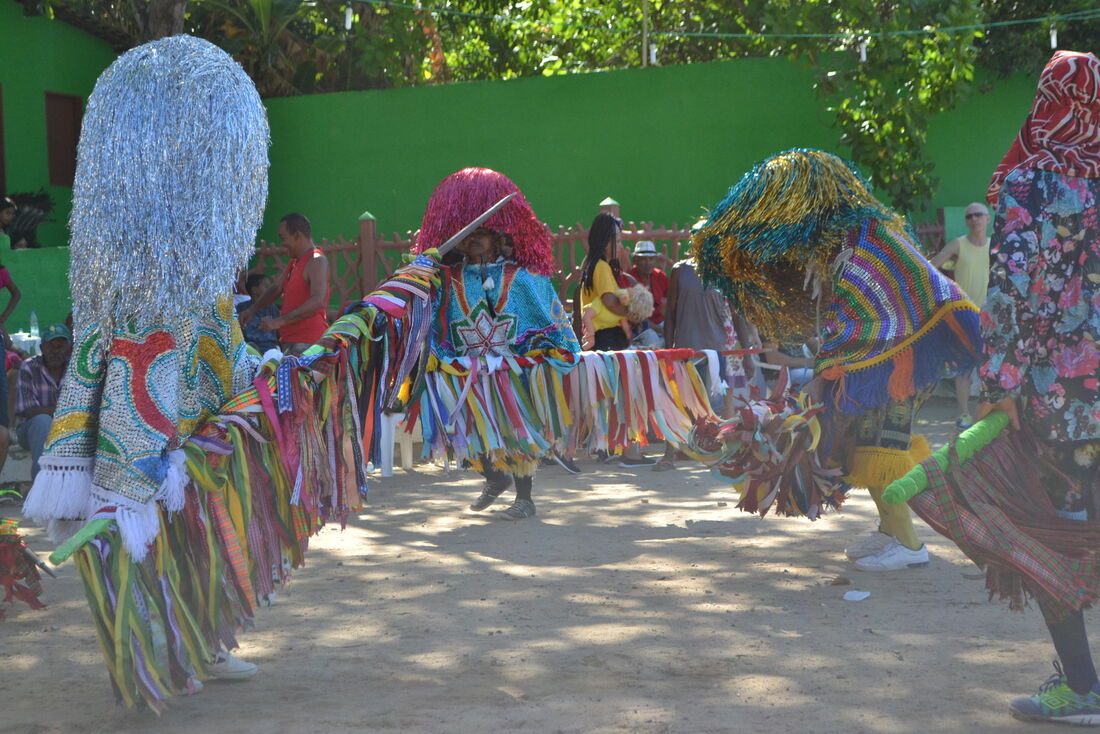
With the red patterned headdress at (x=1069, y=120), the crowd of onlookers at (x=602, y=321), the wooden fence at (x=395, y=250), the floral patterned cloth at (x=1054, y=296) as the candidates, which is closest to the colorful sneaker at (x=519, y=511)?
the crowd of onlookers at (x=602, y=321)

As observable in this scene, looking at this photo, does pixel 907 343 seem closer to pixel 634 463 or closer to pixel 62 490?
pixel 62 490

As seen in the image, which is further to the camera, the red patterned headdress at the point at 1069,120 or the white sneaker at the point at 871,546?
the white sneaker at the point at 871,546

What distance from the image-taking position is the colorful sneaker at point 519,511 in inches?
289

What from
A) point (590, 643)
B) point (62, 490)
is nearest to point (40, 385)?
point (62, 490)

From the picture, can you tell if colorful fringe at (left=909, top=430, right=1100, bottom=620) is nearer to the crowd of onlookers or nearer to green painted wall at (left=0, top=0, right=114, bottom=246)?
the crowd of onlookers

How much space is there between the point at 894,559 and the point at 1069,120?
100 inches

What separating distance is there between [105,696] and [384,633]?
3.63ft

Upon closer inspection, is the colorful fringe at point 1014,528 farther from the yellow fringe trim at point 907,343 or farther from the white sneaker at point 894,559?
the white sneaker at point 894,559

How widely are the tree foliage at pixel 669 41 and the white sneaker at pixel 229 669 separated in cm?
853

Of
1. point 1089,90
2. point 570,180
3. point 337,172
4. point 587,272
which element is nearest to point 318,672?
point 1089,90

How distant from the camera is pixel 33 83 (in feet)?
50.6

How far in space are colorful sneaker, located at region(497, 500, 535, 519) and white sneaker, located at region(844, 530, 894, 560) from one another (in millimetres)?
2020

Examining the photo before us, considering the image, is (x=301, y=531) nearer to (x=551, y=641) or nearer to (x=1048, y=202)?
(x=551, y=641)

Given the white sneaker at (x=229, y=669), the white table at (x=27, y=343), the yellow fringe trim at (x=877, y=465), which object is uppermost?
the white table at (x=27, y=343)
